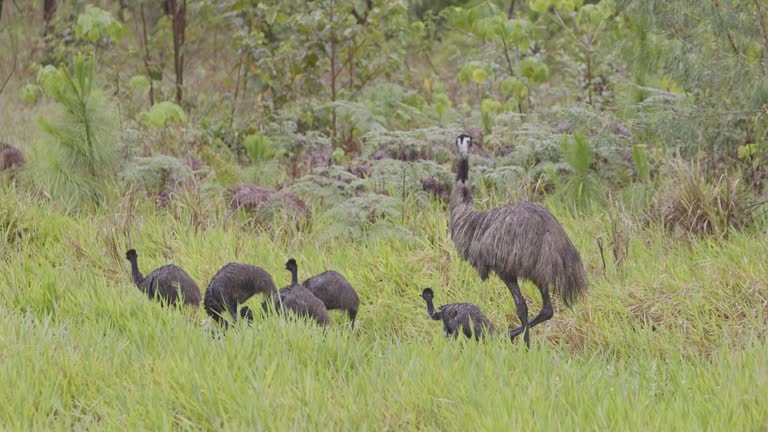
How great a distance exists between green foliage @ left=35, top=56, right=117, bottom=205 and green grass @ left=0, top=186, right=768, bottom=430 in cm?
55

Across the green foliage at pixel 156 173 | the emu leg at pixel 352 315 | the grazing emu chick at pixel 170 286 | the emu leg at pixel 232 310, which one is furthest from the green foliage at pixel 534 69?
the emu leg at pixel 232 310

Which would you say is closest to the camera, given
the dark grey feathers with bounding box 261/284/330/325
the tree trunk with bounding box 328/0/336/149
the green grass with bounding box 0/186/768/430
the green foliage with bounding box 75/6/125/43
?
the green grass with bounding box 0/186/768/430

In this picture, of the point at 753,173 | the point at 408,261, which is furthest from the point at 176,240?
the point at 753,173

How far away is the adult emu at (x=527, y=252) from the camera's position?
5.18m

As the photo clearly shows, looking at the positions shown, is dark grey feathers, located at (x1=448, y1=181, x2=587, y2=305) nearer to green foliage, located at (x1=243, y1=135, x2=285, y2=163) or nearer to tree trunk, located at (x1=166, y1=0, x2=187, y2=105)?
green foliage, located at (x1=243, y1=135, x2=285, y2=163)

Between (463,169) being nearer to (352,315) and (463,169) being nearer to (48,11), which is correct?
(352,315)

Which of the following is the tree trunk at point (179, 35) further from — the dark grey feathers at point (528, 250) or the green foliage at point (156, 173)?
the dark grey feathers at point (528, 250)

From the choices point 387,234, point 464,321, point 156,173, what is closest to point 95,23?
point 156,173

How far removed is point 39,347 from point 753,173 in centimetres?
572

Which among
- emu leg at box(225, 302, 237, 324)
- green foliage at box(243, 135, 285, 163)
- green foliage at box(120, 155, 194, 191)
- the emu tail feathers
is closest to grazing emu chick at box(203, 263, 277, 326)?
emu leg at box(225, 302, 237, 324)

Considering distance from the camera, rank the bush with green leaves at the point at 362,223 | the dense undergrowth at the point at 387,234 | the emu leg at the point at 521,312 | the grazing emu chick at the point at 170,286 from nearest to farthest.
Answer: the dense undergrowth at the point at 387,234, the emu leg at the point at 521,312, the grazing emu chick at the point at 170,286, the bush with green leaves at the point at 362,223

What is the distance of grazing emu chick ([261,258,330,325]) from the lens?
5.60 metres

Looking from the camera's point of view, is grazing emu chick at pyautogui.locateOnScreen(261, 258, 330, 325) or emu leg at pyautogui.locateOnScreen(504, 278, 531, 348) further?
grazing emu chick at pyautogui.locateOnScreen(261, 258, 330, 325)

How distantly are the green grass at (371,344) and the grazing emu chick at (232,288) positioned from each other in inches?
4.5
